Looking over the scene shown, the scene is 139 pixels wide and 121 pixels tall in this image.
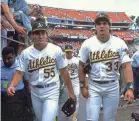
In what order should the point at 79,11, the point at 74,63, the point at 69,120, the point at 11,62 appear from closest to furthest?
the point at 11,62, the point at 69,120, the point at 74,63, the point at 79,11

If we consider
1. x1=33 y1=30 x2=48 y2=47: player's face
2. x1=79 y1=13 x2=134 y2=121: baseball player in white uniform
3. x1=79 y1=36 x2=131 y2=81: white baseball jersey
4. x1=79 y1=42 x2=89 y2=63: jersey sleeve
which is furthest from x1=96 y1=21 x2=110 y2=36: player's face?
Answer: x1=33 y1=30 x2=48 y2=47: player's face

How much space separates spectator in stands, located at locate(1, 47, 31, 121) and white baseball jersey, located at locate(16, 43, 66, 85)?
1.30 feet

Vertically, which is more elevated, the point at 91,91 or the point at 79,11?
the point at 79,11

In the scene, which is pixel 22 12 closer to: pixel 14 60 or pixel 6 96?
pixel 14 60

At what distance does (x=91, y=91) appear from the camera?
18.1ft

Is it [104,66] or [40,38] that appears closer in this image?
[40,38]

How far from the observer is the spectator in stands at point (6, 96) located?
5.67 meters

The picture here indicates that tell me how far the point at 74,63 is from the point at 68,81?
4699mm

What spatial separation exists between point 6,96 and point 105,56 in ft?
5.21

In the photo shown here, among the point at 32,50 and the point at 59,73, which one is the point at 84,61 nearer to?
the point at 59,73

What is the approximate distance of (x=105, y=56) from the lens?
545cm

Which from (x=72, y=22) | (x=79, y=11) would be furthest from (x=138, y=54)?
(x=79, y=11)

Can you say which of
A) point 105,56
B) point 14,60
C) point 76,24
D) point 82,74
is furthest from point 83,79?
point 76,24

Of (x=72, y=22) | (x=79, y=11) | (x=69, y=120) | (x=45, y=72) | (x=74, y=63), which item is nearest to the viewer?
(x=45, y=72)
